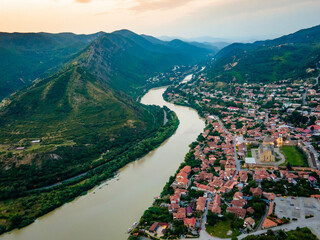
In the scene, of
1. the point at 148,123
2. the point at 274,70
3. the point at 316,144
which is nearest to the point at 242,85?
the point at 274,70

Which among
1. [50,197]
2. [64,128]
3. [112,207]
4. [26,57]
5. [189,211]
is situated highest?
[26,57]

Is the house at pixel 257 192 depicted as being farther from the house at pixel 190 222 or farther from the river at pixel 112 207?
the river at pixel 112 207

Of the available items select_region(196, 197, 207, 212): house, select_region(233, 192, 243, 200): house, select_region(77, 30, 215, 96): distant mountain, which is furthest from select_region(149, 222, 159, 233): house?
select_region(77, 30, 215, 96): distant mountain

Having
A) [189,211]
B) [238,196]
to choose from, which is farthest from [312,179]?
[189,211]

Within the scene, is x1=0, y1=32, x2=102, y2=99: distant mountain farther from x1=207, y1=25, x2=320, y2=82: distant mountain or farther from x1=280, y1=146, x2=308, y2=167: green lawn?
x1=280, y1=146, x2=308, y2=167: green lawn

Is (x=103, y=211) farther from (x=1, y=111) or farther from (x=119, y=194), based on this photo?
(x=1, y=111)

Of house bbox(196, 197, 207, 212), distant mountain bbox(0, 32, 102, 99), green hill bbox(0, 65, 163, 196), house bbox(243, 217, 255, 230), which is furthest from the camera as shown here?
distant mountain bbox(0, 32, 102, 99)

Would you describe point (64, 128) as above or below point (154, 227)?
above

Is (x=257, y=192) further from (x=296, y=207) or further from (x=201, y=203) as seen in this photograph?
(x=201, y=203)
